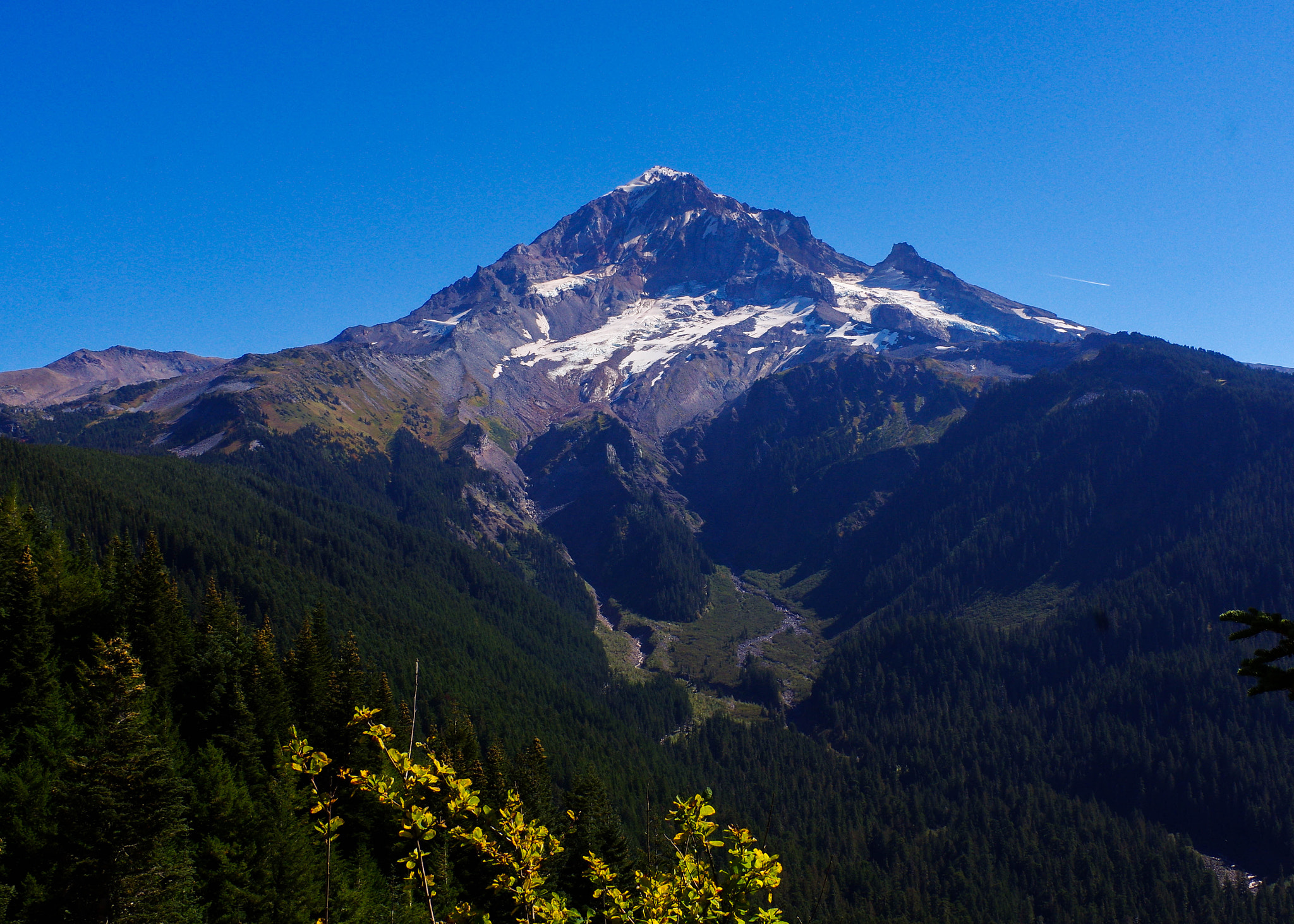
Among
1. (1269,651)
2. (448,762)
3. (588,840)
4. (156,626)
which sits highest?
(1269,651)

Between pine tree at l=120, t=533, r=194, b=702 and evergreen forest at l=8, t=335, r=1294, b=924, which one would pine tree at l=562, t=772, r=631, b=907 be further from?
pine tree at l=120, t=533, r=194, b=702

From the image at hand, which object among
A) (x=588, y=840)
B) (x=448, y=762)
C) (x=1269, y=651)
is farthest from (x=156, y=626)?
(x=1269, y=651)

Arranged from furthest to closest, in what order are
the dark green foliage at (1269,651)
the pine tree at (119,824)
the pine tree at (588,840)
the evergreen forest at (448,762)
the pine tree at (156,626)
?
1. the pine tree at (156,626)
2. the pine tree at (588,840)
3. the evergreen forest at (448,762)
4. the pine tree at (119,824)
5. the dark green foliage at (1269,651)

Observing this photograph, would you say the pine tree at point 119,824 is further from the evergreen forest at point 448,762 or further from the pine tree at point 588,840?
the pine tree at point 588,840

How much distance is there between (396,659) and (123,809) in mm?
126385

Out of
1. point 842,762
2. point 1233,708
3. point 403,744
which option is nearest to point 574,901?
point 403,744

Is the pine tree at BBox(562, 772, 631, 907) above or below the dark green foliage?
below

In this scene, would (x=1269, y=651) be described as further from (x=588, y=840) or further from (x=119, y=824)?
(x=588, y=840)

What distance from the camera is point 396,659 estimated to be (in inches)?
5679

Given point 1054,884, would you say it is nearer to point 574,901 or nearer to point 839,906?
point 839,906

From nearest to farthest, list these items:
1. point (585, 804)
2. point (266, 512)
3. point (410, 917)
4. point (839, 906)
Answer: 1. point (410, 917)
2. point (585, 804)
3. point (839, 906)
4. point (266, 512)

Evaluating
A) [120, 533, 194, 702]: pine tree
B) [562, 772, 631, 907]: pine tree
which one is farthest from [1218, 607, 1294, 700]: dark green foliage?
[120, 533, 194, 702]: pine tree

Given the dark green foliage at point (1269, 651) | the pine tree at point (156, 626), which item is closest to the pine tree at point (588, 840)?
the pine tree at point (156, 626)

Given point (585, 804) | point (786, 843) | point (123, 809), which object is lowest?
point (786, 843)
